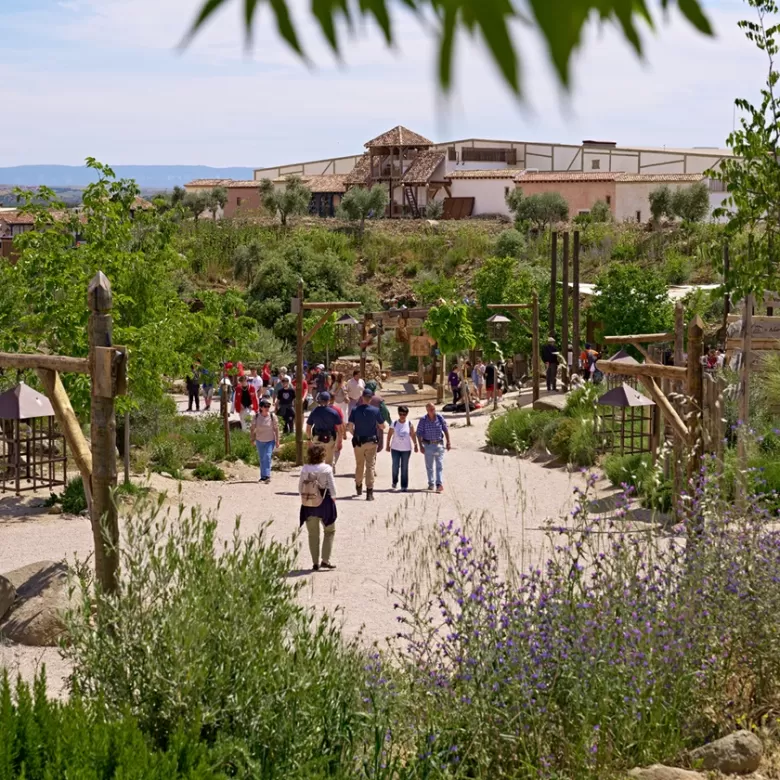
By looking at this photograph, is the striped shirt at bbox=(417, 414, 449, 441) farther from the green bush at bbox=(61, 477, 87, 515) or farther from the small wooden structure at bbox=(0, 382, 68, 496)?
the small wooden structure at bbox=(0, 382, 68, 496)

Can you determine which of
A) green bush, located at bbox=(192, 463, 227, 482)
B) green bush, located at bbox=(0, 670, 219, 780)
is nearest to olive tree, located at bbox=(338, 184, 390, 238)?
green bush, located at bbox=(192, 463, 227, 482)

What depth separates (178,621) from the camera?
15.8 ft

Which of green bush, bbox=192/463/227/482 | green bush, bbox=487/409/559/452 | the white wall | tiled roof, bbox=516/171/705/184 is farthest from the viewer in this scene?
the white wall

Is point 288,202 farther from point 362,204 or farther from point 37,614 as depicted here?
point 37,614

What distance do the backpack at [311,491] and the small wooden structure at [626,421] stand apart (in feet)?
13.5

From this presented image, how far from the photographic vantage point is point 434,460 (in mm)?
15453

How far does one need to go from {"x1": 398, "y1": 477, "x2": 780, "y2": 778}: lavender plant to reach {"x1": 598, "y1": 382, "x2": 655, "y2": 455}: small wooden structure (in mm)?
7644

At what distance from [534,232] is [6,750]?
53.3 meters

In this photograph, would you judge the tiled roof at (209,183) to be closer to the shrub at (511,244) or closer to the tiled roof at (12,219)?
the tiled roof at (12,219)

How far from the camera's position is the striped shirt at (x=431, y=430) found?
15086mm

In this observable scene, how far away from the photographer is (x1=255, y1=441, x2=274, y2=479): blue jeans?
16538mm

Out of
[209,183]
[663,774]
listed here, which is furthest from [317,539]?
[209,183]

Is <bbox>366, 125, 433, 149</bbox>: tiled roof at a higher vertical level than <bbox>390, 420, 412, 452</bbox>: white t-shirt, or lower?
higher

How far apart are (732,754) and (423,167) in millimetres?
64689
